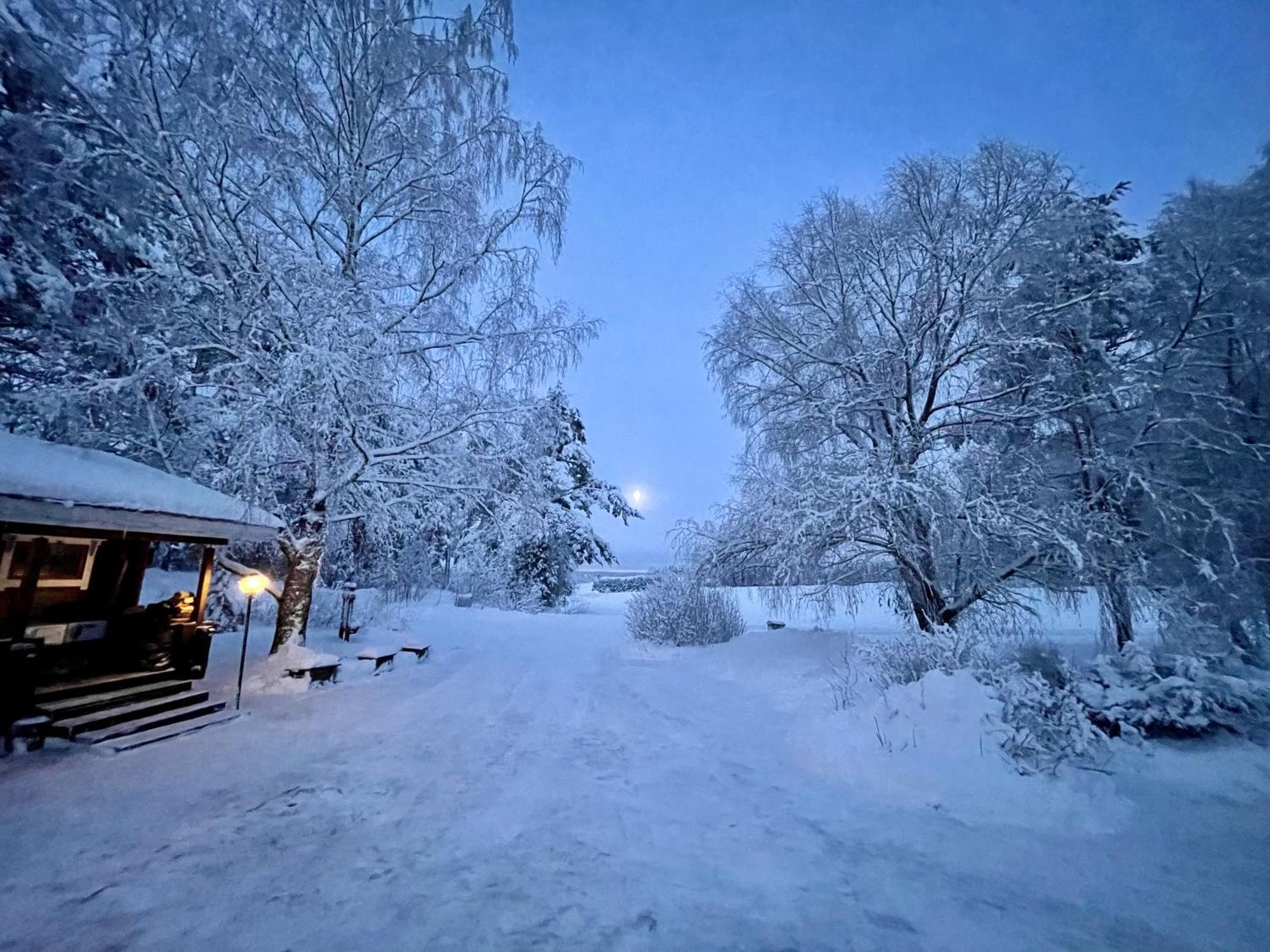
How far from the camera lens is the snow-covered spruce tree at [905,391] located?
7.34 metres

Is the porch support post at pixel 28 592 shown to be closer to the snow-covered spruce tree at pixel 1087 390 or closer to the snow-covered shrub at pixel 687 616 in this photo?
the snow-covered shrub at pixel 687 616

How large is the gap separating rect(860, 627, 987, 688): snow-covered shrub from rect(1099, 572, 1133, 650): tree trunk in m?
2.47

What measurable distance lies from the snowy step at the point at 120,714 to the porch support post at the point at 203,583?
4.70 feet

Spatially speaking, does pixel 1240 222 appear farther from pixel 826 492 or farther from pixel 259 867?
pixel 259 867

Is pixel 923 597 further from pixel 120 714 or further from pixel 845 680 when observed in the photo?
pixel 120 714

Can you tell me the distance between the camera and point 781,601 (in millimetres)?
8516

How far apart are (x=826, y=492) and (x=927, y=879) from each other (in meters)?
4.89

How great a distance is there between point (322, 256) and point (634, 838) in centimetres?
915

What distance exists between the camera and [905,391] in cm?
863

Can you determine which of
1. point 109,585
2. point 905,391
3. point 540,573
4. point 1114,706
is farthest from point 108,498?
point 540,573

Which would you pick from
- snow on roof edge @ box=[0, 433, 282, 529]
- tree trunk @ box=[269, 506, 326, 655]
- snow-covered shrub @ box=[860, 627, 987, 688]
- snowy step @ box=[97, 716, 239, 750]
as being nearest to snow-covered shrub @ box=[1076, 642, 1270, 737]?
snow-covered shrub @ box=[860, 627, 987, 688]

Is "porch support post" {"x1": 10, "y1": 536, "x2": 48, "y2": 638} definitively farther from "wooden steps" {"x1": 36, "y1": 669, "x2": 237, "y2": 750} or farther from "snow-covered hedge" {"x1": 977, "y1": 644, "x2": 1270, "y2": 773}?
"snow-covered hedge" {"x1": 977, "y1": 644, "x2": 1270, "y2": 773}

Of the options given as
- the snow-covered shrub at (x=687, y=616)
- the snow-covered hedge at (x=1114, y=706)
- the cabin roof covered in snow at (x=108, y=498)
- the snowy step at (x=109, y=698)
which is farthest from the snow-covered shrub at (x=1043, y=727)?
the snowy step at (x=109, y=698)

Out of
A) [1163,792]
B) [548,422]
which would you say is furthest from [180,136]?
[1163,792]
